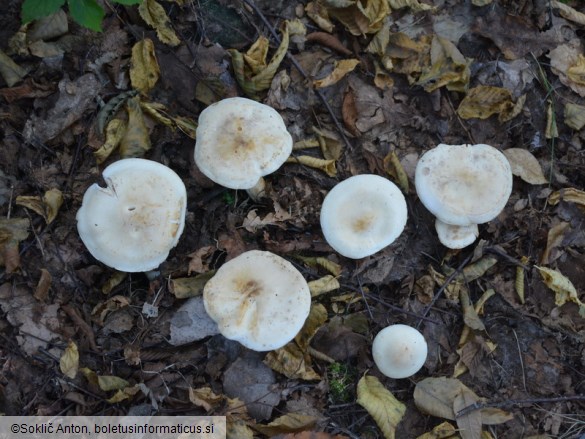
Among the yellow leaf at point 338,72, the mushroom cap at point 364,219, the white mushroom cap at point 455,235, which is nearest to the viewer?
the mushroom cap at point 364,219

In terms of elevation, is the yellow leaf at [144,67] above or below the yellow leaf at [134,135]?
above

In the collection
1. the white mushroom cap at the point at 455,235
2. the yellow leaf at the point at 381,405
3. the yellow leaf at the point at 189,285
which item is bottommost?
the yellow leaf at the point at 381,405

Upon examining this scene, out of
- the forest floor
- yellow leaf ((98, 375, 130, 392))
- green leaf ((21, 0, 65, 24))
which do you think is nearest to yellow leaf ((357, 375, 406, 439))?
the forest floor

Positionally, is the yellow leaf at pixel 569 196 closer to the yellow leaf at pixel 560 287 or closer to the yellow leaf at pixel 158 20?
the yellow leaf at pixel 560 287

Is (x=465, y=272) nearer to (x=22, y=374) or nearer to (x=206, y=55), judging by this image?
(x=206, y=55)

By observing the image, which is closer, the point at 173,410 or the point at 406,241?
the point at 173,410

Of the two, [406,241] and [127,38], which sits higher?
[127,38]

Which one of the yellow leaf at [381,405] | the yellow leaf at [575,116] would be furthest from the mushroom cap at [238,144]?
the yellow leaf at [575,116]

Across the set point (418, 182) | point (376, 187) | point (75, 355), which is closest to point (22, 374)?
point (75, 355)
